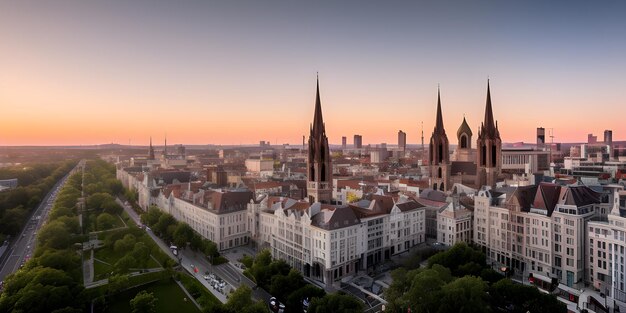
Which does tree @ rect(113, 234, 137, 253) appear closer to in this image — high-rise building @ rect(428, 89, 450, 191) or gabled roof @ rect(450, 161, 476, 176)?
high-rise building @ rect(428, 89, 450, 191)

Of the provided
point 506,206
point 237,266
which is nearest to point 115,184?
point 237,266

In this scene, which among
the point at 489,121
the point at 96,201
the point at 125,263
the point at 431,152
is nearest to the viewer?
the point at 125,263

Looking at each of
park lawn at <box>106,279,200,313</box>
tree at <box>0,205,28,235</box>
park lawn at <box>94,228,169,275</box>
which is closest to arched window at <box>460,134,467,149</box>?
park lawn at <box>94,228,169,275</box>

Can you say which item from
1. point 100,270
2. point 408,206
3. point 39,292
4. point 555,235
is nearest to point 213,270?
point 100,270

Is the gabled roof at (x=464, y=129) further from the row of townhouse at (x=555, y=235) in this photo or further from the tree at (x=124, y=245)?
the tree at (x=124, y=245)

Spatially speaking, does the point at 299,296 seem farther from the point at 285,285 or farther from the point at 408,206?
the point at 408,206

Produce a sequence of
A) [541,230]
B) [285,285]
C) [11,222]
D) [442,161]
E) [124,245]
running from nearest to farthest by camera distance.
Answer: [285,285]
[541,230]
[124,245]
[11,222]
[442,161]

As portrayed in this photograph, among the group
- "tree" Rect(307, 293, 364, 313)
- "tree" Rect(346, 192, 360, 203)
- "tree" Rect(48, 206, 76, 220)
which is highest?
"tree" Rect(346, 192, 360, 203)
